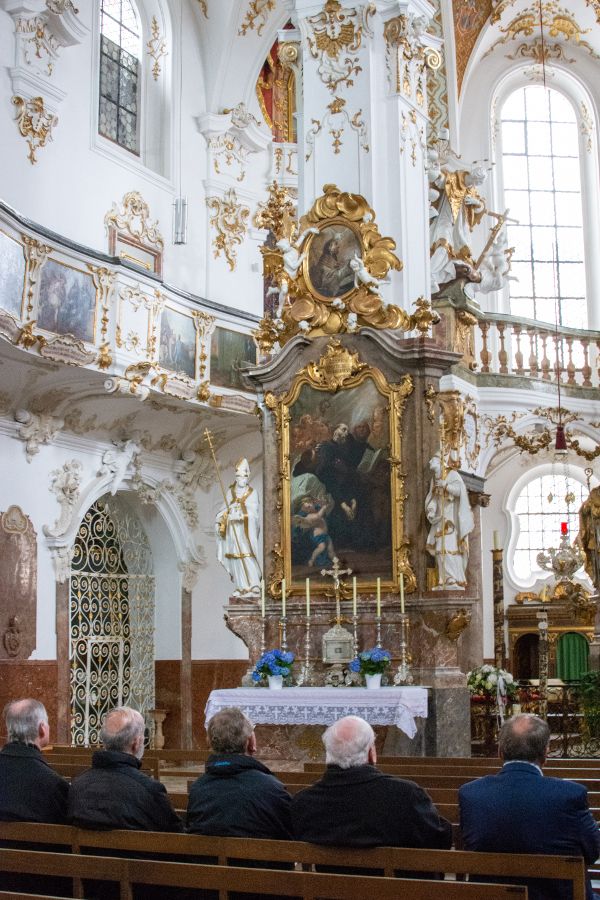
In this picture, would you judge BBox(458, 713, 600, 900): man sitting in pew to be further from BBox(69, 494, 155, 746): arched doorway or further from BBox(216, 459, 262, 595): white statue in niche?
BBox(69, 494, 155, 746): arched doorway

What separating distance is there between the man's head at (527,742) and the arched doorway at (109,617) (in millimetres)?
13066

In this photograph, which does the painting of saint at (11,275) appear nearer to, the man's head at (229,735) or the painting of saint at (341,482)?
the painting of saint at (341,482)

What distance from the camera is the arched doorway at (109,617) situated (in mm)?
17469

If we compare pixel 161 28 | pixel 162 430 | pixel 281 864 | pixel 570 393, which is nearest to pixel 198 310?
pixel 162 430

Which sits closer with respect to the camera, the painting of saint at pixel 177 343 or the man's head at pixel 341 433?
the man's head at pixel 341 433

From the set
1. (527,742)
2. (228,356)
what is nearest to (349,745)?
(527,742)

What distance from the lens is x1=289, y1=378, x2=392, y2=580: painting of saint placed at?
41.3 feet

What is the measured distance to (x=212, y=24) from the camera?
67.0 feet

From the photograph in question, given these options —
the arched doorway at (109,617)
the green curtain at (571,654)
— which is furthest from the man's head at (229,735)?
the green curtain at (571,654)

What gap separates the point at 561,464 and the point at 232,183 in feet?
28.5

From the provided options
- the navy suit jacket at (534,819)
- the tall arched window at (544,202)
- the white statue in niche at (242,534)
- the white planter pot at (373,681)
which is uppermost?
the tall arched window at (544,202)

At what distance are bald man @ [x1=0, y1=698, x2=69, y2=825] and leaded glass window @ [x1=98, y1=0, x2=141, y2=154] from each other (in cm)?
1410

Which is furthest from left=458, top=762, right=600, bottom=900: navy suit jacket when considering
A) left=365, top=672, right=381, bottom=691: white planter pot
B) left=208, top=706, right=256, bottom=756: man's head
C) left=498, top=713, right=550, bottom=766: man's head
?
left=365, top=672, right=381, bottom=691: white planter pot

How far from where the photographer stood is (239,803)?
16.1ft
